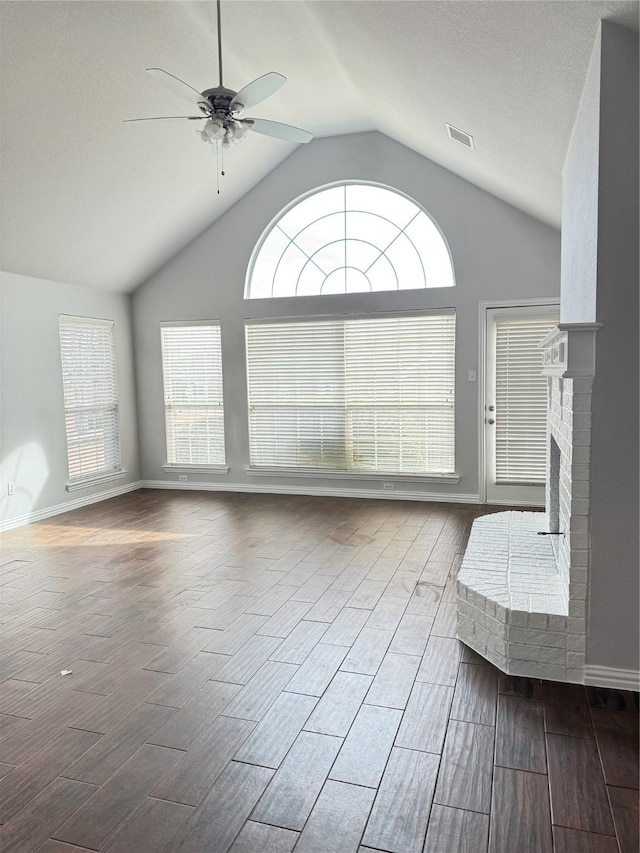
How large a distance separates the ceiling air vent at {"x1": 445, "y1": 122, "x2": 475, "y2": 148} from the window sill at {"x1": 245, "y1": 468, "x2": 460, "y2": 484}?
Result: 313 cm

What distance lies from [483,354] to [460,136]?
7.16ft

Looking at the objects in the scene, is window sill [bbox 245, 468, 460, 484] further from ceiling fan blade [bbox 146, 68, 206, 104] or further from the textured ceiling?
ceiling fan blade [bbox 146, 68, 206, 104]

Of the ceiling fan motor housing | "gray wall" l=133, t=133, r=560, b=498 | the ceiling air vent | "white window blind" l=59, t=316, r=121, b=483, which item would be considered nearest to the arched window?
"gray wall" l=133, t=133, r=560, b=498

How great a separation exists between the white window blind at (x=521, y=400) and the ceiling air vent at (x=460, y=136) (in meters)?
1.90

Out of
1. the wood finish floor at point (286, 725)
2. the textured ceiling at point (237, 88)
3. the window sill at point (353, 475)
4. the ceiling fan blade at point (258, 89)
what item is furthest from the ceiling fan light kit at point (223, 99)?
the window sill at point (353, 475)

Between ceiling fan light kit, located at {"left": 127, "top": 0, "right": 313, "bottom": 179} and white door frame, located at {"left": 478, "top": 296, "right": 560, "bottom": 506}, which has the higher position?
ceiling fan light kit, located at {"left": 127, "top": 0, "right": 313, "bottom": 179}

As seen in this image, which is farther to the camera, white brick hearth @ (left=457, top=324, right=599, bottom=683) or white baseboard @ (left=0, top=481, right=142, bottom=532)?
white baseboard @ (left=0, top=481, right=142, bottom=532)

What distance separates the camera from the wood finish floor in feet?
6.26

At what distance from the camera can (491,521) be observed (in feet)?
13.8

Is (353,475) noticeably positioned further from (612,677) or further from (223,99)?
(223,99)

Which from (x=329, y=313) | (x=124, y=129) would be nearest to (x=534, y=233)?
(x=329, y=313)

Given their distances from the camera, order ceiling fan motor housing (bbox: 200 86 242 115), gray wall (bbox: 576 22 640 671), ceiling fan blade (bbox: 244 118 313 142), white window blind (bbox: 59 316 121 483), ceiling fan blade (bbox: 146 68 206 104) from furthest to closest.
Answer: white window blind (bbox: 59 316 121 483), ceiling fan blade (bbox: 244 118 313 142), ceiling fan motor housing (bbox: 200 86 242 115), ceiling fan blade (bbox: 146 68 206 104), gray wall (bbox: 576 22 640 671)

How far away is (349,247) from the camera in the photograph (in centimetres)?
646

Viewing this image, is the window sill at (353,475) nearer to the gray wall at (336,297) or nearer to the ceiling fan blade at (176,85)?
the gray wall at (336,297)
